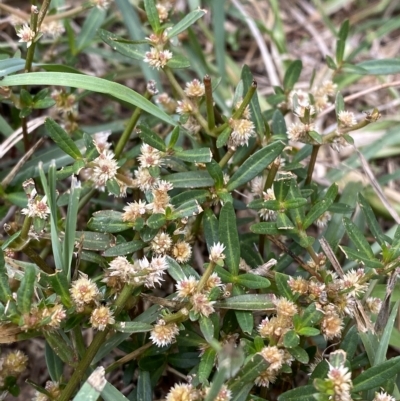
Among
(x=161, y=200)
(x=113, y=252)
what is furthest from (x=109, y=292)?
(x=161, y=200)

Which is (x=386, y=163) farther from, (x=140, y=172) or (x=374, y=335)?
(x=140, y=172)

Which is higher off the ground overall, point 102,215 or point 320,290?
point 102,215

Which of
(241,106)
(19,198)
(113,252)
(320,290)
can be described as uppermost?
(241,106)

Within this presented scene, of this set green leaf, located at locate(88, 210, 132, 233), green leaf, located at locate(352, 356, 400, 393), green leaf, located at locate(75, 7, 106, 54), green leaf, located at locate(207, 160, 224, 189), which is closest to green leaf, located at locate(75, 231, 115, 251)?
green leaf, located at locate(88, 210, 132, 233)

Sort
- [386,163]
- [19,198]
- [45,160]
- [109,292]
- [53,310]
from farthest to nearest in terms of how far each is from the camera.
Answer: [386,163], [45,160], [19,198], [109,292], [53,310]

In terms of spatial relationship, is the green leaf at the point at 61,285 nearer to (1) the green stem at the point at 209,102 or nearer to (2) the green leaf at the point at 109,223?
(2) the green leaf at the point at 109,223

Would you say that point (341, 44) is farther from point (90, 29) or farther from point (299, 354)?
point (299, 354)
